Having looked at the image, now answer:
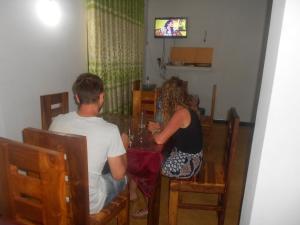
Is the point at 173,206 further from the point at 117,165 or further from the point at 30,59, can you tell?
the point at 30,59

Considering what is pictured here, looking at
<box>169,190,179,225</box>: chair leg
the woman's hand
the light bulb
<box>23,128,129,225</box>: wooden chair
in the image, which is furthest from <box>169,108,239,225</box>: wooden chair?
the light bulb

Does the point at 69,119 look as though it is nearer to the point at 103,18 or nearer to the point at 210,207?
the point at 210,207

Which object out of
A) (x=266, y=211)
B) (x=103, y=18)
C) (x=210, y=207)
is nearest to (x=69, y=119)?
(x=266, y=211)

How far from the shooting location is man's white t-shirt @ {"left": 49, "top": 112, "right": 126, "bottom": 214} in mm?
1239

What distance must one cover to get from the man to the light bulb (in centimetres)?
115

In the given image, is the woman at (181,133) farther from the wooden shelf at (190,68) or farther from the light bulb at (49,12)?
the wooden shelf at (190,68)

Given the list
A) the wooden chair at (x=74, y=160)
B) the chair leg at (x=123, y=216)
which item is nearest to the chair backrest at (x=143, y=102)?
the chair leg at (x=123, y=216)

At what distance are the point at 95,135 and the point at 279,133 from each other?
0.84m

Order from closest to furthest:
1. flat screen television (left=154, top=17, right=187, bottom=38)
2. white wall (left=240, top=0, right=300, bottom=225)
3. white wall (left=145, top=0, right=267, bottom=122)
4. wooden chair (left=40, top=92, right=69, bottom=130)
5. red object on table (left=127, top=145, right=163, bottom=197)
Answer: white wall (left=240, top=0, right=300, bottom=225), red object on table (left=127, top=145, right=163, bottom=197), wooden chair (left=40, top=92, right=69, bottom=130), white wall (left=145, top=0, right=267, bottom=122), flat screen television (left=154, top=17, right=187, bottom=38)

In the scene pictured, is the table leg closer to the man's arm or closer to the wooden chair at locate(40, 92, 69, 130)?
the man's arm

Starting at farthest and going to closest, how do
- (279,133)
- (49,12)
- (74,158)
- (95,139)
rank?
1. (49,12)
2. (95,139)
3. (74,158)
4. (279,133)

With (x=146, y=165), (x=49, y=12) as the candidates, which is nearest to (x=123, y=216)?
(x=146, y=165)

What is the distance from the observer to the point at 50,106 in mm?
2098

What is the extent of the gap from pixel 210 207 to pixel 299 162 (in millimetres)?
929
